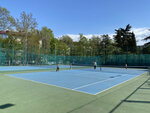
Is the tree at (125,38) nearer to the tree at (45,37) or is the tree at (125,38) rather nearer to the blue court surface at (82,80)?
the tree at (45,37)

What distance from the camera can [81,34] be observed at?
4594cm

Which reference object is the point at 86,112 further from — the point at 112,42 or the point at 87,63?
the point at 112,42

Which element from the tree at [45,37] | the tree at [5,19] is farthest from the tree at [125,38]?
the tree at [5,19]

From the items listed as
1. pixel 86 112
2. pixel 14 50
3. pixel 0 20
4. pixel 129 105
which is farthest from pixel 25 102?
pixel 0 20

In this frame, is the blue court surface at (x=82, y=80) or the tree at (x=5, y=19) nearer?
the blue court surface at (x=82, y=80)

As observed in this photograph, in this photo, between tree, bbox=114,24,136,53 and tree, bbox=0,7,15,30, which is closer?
tree, bbox=0,7,15,30

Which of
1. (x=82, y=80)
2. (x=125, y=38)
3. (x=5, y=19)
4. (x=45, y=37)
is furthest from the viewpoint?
(x=45, y=37)

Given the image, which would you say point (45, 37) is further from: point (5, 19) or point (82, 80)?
point (82, 80)

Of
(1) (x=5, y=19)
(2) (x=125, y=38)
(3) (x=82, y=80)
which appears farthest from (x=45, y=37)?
(3) (x=82, y=80)

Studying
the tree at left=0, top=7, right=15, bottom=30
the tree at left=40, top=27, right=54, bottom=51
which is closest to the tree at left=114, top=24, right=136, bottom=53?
the tree at left=40, top=27, right=54, bottom=51

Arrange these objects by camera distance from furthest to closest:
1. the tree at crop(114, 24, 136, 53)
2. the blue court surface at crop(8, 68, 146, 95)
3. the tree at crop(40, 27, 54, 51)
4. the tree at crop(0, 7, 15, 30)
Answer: the tree at crop(40, 27, 54, 51)
the tree at crop(114, 24, 136, 53)
the tree at crop(0, 7, 15, 30)
the blue court surface at crop(8, 68, 146, 95)

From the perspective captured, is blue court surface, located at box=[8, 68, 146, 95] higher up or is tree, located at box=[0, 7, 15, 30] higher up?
tree, located at box=[0, 7, 15, 30]

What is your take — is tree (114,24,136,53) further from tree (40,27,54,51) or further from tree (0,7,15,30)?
tree (0,7,15,30)

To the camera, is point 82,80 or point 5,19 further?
point 5,19
